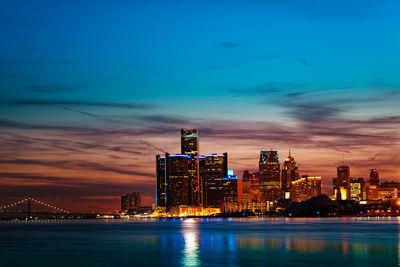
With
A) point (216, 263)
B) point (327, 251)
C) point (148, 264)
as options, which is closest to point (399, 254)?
point (327, 251)

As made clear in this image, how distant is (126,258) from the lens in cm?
7362

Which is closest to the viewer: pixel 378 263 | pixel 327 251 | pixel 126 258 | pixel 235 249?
pixel 378 263

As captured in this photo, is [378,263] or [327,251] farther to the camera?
[327,251]

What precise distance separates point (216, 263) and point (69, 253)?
91.9 ft

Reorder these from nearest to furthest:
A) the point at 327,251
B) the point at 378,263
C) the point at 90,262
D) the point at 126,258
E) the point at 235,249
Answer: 1. the point at 378,263
2. the point at 90,262
3. the point at 126,258
4. the point at 327,251
5. the point at 235,249

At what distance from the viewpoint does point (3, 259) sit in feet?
249

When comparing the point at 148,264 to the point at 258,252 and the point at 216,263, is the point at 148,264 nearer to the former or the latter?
the point at 216,263

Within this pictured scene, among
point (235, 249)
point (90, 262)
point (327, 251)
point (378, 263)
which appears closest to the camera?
point (378, 263)

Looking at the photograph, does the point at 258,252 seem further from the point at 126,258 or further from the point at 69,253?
the point at 69,253

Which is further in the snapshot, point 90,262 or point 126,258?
point 126,258

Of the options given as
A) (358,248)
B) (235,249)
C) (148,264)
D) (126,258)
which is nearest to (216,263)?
(148,264)

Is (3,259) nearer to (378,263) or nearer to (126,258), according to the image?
(126,258)

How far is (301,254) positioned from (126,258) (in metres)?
21.5

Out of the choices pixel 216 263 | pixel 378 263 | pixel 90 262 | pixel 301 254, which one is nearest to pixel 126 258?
pixel 90 262
